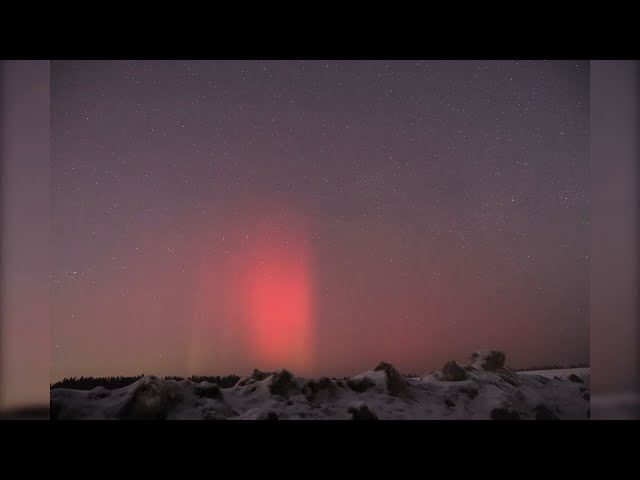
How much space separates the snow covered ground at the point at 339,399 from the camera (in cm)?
346

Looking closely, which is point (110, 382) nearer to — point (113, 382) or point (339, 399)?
point (113, 382)

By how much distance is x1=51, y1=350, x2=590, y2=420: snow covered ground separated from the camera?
11.3ft

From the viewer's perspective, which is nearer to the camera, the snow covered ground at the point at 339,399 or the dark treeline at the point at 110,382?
the snow covered ground at the point at 339,399

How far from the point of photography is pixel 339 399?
12.2ft

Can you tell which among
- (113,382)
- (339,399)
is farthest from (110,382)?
(339,399)

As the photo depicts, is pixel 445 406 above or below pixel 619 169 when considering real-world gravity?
below

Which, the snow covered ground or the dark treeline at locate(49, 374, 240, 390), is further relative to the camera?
the dark treeline at locate(49, 374, 240, 390)
